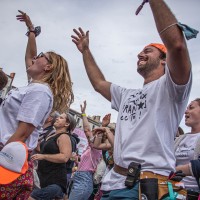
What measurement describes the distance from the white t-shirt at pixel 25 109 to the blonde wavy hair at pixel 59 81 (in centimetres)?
37

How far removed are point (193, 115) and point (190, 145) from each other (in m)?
0.46

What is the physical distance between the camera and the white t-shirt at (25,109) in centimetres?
223

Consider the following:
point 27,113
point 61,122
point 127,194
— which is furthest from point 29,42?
point 127,194

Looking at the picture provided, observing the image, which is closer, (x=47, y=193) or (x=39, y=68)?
(x=39, y=68)

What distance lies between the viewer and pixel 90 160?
5.86 m

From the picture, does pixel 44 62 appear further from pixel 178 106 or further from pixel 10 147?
pixel 178 106

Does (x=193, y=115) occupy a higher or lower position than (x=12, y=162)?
higher

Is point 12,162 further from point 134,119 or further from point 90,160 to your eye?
point 90,160

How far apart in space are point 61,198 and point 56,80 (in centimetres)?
197

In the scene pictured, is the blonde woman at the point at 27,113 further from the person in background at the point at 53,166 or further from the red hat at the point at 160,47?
the person in background at the point at 53,166

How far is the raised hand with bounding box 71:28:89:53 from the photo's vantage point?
9.88ft

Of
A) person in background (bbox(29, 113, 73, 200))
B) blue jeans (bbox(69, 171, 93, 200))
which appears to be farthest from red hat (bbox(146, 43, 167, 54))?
blue jeans (bbox(69, 171, 93, 200))

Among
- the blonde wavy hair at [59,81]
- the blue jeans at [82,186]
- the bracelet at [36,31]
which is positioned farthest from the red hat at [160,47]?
the blue jeans at [82,186]

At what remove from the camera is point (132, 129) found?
2.09 metres
